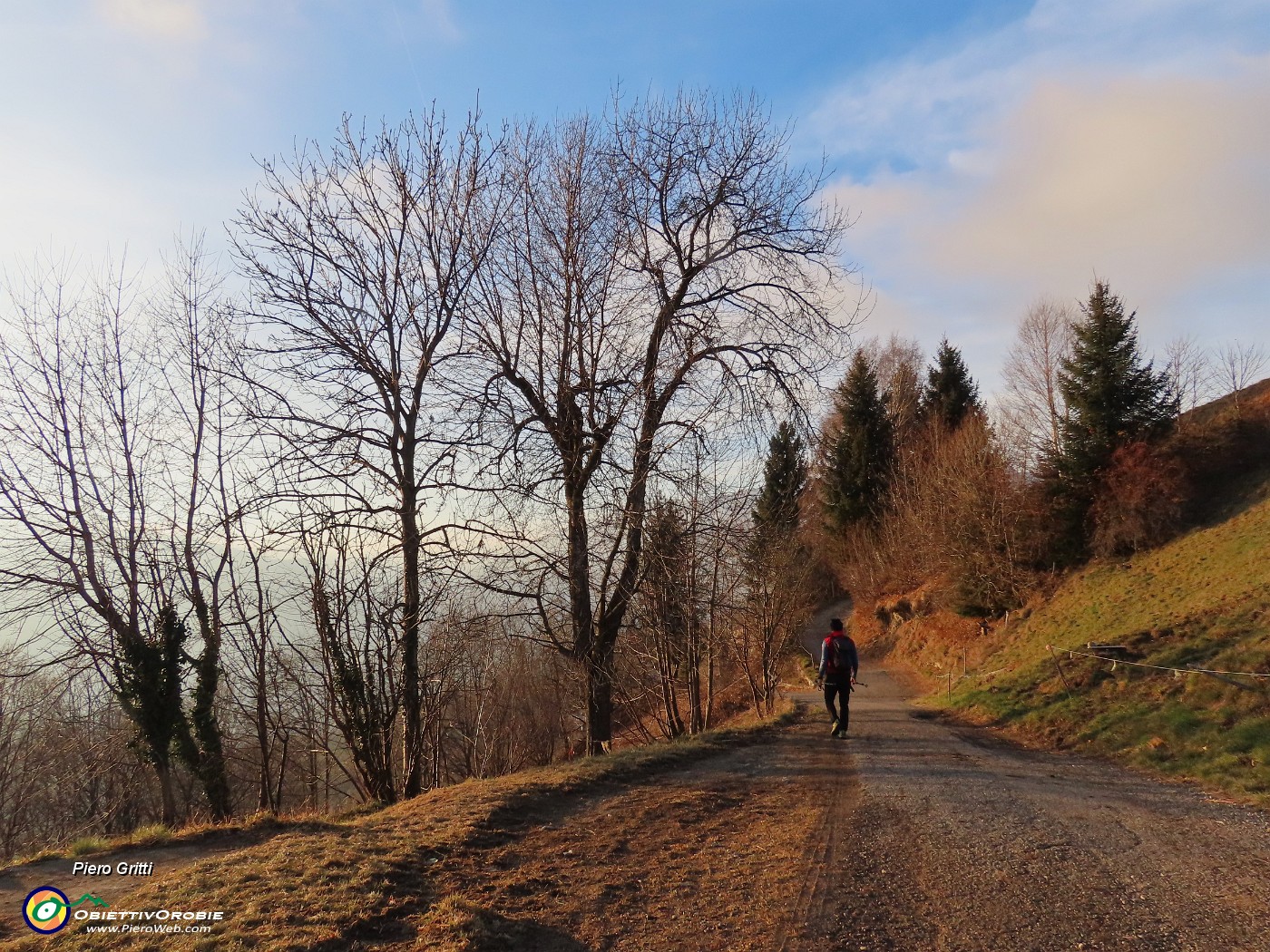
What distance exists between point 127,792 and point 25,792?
34.8 feet

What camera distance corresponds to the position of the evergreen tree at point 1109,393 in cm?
2616

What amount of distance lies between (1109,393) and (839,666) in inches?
852

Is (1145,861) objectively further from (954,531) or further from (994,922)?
(954,531)

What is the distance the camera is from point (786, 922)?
4.31 meters

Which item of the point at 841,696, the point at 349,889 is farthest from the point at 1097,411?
the point at 349,889

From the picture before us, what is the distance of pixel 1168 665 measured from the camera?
1269cm

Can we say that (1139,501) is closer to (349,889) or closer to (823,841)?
(823,841)

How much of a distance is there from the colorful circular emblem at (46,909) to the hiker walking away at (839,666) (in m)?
8.77

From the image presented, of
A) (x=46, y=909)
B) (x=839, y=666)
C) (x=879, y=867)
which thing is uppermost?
(x=839, y=666)

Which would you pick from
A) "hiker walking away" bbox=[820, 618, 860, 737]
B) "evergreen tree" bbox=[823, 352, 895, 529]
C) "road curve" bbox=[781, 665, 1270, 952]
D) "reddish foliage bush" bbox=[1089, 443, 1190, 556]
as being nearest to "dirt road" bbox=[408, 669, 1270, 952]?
"road curve" bbox=[781, 665, 1270, 952]

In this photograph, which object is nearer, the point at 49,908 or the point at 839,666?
the point at 49,908

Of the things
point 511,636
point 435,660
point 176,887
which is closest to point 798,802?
point 176,887

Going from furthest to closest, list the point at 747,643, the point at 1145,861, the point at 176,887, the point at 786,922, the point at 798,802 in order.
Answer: the point at 747,643 < the point at 798,802 < the point at 1145,861 < the point at 176,887 < the point at 786,922

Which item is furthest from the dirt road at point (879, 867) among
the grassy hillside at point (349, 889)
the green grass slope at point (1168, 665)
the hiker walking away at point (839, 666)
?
the hiker walking away at point (839, 666)
